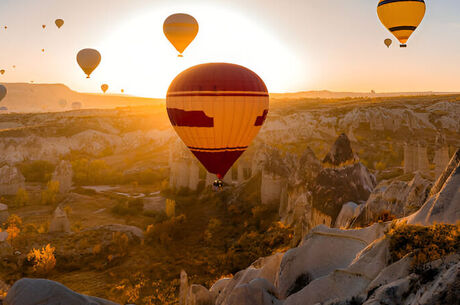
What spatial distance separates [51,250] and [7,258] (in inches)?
103

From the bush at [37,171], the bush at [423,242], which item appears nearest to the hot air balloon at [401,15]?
the bush at [423,242]

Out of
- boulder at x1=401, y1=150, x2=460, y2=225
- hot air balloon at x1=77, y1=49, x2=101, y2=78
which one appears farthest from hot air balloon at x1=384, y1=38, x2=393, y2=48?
boulder at x1=401, y1=150, x2=460, y2=225

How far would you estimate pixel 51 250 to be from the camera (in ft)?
69.9

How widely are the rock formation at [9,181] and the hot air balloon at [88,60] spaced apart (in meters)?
17.2

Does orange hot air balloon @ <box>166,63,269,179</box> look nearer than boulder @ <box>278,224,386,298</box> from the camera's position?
No

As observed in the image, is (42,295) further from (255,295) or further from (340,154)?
(340,154)

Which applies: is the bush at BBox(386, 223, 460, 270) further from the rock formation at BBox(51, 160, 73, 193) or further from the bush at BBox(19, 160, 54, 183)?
the bush at BBox(19, 160, 54, 183)

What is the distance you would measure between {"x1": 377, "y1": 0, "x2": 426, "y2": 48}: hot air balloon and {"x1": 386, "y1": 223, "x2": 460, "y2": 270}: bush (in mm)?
27460

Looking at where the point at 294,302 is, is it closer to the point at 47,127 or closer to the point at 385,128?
the point at 385,128

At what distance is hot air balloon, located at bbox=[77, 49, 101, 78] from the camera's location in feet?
158

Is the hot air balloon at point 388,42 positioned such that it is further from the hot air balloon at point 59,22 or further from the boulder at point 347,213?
the hot air balloon at point 59,22

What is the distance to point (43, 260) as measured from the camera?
20.6 metres

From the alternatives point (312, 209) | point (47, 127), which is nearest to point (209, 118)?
point (312, 209)

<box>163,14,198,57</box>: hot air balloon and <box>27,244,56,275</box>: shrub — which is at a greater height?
<box>163,14,198,57</box>: hot air balloon
